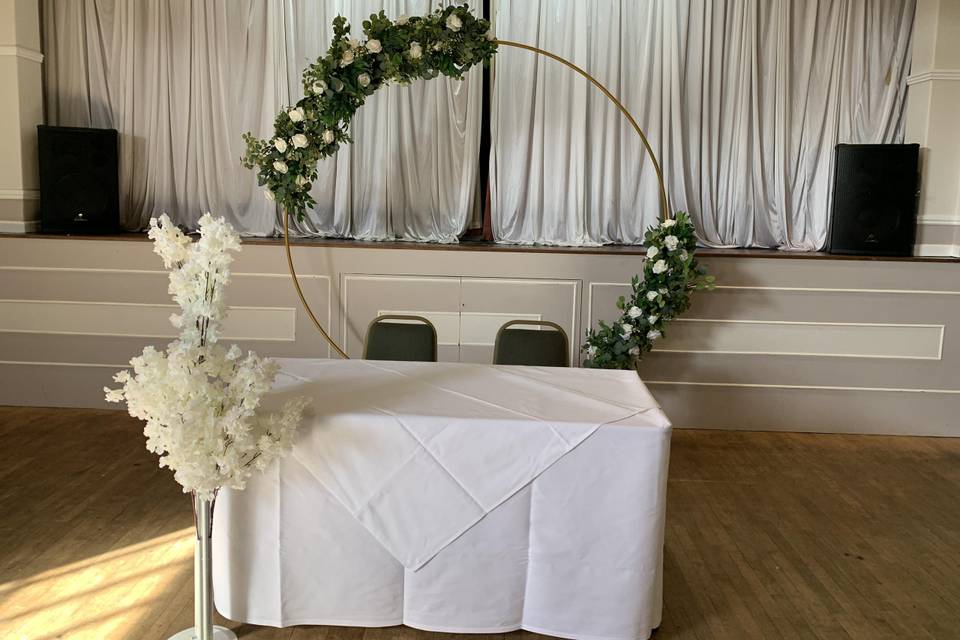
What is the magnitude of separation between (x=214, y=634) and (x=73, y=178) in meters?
3.58

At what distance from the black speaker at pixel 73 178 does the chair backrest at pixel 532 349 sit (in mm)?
2896

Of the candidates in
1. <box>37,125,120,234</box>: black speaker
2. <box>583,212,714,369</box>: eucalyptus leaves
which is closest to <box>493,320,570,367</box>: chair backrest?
<box>583,212,714,369</box>: eucalyptus leaves

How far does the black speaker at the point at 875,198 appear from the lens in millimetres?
5191

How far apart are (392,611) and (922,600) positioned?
195 centimetres

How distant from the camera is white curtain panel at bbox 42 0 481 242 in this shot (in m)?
5.59

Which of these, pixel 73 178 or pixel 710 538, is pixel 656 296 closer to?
pixel 710 538

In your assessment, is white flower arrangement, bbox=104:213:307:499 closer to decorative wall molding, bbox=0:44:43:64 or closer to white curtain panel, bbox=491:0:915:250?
white curtain panel, bbox=491:0:915:250

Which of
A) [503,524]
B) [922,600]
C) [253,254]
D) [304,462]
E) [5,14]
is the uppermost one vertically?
[5,14]

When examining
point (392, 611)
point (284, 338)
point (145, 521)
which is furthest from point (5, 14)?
point (392, 611)

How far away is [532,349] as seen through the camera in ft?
13.2

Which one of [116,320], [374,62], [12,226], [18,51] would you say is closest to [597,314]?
[374,62]

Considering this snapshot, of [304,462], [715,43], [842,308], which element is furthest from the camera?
[715,43]

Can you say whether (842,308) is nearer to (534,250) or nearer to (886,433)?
(886,433)

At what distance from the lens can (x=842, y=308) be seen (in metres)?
5.18
